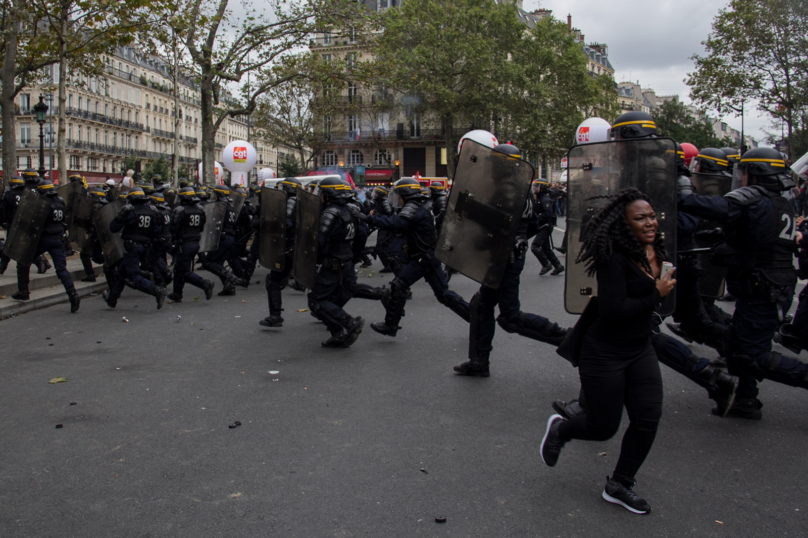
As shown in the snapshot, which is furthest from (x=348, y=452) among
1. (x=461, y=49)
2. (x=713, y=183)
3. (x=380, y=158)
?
(x=380, y=158)

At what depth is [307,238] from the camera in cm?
662

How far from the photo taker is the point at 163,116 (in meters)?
70.7

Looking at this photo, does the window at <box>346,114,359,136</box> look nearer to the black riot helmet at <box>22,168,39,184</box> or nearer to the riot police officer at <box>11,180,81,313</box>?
the black riot helmet at <box>22,168,39,184</box>

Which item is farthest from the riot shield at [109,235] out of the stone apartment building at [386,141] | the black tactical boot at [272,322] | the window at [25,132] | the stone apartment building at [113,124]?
the window at [25,132]

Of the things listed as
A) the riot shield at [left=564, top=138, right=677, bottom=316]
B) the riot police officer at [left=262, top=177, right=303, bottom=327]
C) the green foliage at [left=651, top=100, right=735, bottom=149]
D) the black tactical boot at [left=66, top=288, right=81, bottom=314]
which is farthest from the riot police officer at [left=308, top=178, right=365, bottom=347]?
the green foliage at [left=651, top=100, right=735, bottom=149]

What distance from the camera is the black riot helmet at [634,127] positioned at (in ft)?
13.7

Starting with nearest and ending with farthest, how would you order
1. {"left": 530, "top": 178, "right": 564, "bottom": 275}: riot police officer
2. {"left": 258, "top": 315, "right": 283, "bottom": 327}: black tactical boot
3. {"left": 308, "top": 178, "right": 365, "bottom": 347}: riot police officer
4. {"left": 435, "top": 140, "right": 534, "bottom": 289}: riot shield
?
{"left": 435, "top": 140, "right": 534, "bottom": 289}: riot shield, {"left": 308, "top": 178, "right": 365, "bottom": 347}: riot police officer, {"left": 258, "top": 315, "right": 283, "bottom": 327}: black tactical boot, {"left": 530, "top": 178, "right": 564, "bottom": 275}: riot police officer

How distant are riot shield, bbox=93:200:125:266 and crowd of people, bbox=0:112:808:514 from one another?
0.07 ft

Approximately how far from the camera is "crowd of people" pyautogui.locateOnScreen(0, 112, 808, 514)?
298cm

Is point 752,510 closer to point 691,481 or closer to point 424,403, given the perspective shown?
point 691,481

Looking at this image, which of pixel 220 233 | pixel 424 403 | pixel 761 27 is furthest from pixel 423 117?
pixel 424 403

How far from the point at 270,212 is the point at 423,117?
47.0 meters

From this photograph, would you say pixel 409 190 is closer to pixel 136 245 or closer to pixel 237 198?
pixel 136 245

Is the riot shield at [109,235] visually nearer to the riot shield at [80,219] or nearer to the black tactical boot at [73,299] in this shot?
the black tactical boot at [73,299]
